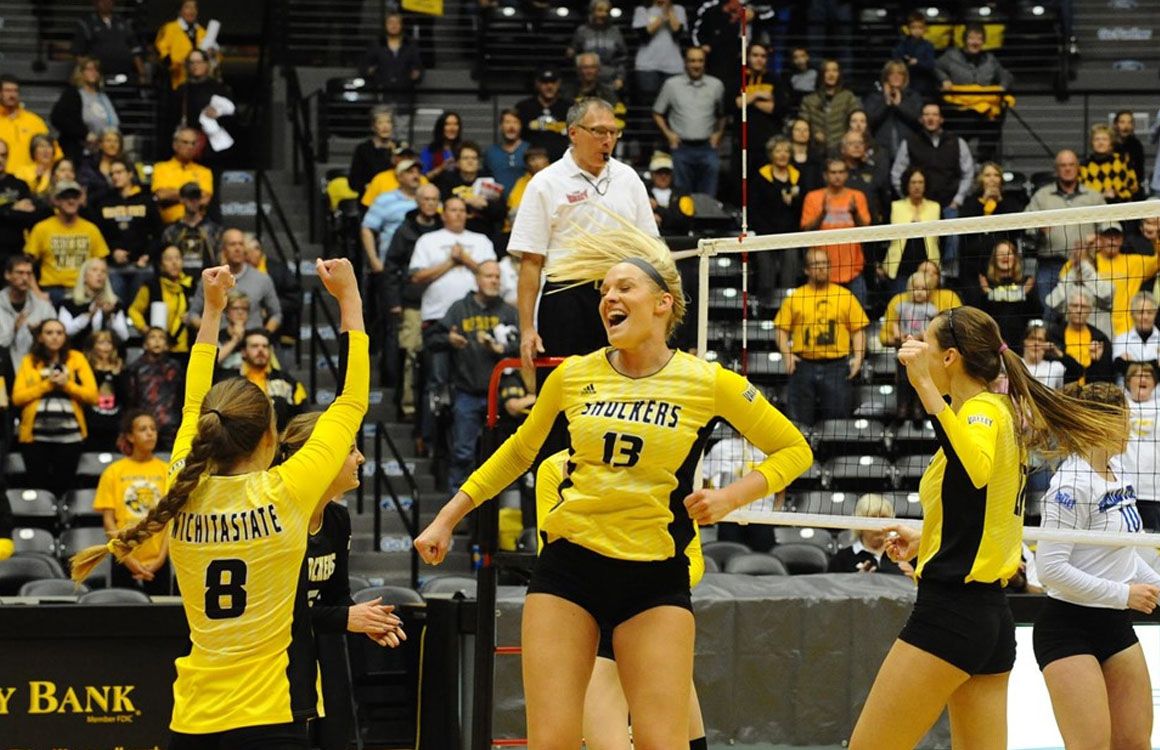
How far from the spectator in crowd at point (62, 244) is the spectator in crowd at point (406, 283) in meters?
2.46

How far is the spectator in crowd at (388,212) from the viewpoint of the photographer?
1538 centimetres

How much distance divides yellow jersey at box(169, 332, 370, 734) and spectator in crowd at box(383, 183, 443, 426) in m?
9.31

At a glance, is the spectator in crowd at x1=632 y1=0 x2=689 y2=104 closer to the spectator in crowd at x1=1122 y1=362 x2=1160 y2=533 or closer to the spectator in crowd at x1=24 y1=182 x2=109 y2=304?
the spectator in crowd at x1=24 y1=182 x2=109 y2=304

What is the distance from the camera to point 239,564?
526 cm

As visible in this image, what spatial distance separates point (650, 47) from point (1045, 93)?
4.65 metres

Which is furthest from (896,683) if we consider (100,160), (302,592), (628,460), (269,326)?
(100,160)

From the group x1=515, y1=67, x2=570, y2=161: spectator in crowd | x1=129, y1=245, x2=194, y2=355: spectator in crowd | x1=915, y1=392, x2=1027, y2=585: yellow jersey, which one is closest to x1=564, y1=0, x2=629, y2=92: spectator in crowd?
x1=515, y1=67, x2=570, y2=161: spectator in crowd

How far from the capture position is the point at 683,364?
18.4 feet

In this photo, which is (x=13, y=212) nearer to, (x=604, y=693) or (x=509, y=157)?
(x=509, y=157)

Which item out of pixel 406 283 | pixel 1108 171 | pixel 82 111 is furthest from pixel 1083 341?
pixel 82 111

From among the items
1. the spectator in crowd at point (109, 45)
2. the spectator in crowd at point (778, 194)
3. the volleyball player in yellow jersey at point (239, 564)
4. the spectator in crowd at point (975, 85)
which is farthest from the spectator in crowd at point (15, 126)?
the volleyball player in yellow jersey at point (239, 564)

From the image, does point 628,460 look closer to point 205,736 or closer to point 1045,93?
point 205,736

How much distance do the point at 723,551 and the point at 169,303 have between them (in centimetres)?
513

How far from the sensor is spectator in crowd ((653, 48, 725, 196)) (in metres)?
16.8
